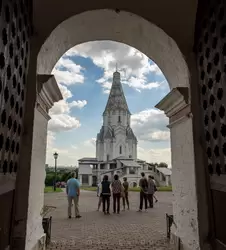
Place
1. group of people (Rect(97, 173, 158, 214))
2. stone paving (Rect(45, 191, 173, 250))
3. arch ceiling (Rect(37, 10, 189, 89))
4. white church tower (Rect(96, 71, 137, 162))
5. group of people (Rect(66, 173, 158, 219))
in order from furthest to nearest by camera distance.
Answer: white church tower (Rect(96, 71, 137, 162)) < group of people (Rect(97, 173, 158, 214)) < group of people (Rect(66, 173, 158, 219)) < stone paving (Rect(45, 191, 173, 250)) < arch ceiling (Rect(37, 10, 189, 89))

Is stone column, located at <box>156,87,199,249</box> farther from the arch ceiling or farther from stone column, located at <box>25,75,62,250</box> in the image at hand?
stone column, located at <box>25,75,62,250</box>

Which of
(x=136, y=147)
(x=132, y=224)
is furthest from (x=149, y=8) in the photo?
(x=136, y=147)

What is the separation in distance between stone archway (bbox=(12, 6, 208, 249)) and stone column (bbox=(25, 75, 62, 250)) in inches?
6.6

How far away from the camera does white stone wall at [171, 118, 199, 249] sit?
366cm

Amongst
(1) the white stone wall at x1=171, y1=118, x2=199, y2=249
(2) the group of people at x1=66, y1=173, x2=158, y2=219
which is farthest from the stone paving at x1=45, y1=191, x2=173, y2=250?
(1) the white stone wall at x1=171, y1=118, x2=199, y2=249

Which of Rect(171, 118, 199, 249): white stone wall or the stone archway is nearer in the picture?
Rect(171, 118, 199, 249): white stone wall

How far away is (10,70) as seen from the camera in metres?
2.44

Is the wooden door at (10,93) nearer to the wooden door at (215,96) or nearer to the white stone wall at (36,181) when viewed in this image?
the white stone wall at (36,181)

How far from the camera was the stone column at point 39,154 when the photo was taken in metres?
3.56

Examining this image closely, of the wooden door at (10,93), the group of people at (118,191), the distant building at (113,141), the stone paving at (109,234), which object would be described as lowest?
the stone paving at (109,234)

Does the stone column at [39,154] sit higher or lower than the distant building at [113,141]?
lower

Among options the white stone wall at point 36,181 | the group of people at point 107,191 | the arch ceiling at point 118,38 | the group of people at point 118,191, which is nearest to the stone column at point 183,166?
the arch ceiling at point 118,38

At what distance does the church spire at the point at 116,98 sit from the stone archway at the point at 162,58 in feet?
176

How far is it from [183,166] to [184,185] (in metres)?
0.30
